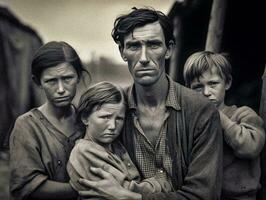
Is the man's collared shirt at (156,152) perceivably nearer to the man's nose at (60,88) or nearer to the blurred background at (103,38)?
the blurred background at (103,38)

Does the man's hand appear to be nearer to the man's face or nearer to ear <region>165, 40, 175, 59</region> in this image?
the man's face

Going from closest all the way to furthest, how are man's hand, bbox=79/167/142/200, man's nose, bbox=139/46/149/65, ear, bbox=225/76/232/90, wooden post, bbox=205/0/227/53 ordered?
1. man's hand, bbox=79/167/142/200
2. man's nose, bbox=139/46/149/65
3. ear, bbox=225/76/232/90
4. wooden post, bbox=205/0/227/53

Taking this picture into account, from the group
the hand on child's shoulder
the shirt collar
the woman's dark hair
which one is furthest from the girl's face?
the hand on child's shoulder

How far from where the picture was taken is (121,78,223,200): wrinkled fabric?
236 inches

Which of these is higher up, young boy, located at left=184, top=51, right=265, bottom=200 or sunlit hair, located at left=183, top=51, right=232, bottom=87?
sunlit hair, located at left=183, top=51, right=232, bottom=87

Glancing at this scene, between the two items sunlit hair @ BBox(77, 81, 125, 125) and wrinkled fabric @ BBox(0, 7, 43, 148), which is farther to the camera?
wrinkled fabric @ BBox(0, 7, 43, 148)

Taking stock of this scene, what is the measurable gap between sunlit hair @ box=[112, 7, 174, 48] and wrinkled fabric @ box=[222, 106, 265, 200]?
2.68 feet

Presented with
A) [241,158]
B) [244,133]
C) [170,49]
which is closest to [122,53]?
[170,49]

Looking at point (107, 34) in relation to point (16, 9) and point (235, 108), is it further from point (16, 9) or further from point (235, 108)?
point (235, 108)

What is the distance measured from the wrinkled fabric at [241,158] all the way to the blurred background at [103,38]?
0.99ft

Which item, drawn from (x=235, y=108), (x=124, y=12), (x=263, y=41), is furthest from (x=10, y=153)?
(x=263, y=41)

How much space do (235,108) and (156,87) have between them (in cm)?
71

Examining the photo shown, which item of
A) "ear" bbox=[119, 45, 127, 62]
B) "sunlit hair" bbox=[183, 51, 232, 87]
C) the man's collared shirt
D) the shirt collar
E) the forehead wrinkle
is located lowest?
the man's collared shirt

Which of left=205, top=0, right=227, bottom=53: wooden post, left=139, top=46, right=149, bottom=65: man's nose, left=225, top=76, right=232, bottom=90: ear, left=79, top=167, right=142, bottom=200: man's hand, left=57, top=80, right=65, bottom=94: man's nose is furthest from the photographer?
left=205, top=0, right=227, bottom=53: wooden post
